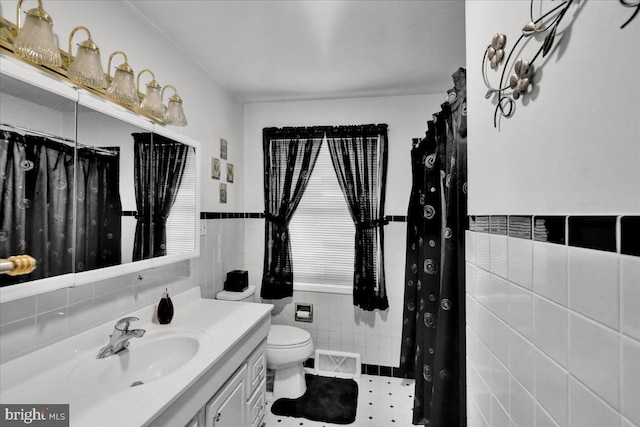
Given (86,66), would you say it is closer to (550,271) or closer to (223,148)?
(223,148)

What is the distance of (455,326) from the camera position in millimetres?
1123

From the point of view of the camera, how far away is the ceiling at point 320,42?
5.16ft

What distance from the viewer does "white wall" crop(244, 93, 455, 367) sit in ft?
8.70

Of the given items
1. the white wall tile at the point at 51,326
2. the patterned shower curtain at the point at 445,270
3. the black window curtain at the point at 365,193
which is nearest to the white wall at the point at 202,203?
the white wall tile at the point at 51,326

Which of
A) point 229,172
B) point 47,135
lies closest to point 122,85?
point 47,135

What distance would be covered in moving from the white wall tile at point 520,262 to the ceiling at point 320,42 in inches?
56.1

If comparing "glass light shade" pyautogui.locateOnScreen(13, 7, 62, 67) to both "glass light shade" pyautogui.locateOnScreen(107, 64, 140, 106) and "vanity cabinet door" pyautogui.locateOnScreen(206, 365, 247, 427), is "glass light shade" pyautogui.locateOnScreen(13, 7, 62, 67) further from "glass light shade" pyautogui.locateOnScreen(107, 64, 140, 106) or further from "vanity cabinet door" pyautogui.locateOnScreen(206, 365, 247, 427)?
"vanity cabinet door" pyautogui.locateOnScreen(206, 365, 247, 427)

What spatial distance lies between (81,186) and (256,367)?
1.31 meters

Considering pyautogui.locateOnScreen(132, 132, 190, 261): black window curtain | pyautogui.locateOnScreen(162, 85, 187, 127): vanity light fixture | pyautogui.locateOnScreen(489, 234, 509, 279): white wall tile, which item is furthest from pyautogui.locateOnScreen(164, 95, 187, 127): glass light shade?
pyautogui.locateOnScreen(489, 234, 509, 279): white wall tile

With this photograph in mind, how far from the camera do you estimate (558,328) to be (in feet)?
1.70

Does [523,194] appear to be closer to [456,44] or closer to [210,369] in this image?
[210,369]

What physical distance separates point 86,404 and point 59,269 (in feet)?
1.52

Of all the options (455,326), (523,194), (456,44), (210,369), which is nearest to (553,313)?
(523,194)

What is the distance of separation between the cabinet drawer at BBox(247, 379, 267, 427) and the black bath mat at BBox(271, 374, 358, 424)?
0.34m
